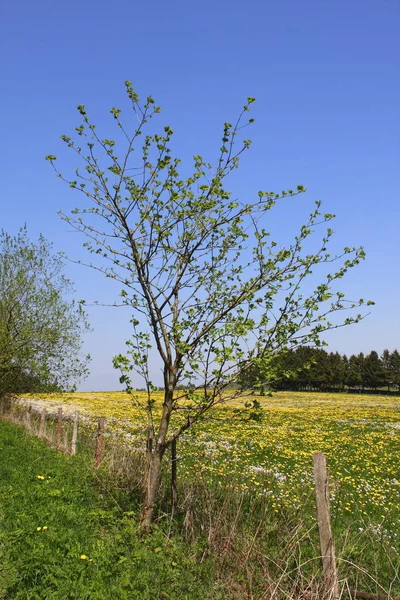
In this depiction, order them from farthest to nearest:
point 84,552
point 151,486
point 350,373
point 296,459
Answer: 1. point 350,373
2. point 296,459
3. point 151,486
4. point 84,552

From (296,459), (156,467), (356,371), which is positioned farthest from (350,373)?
(156,467)

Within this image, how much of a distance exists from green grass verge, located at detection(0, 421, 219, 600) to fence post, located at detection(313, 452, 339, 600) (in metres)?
1.35

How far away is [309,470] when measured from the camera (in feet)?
51.2

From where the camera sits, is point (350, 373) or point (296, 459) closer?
point (296, 459)

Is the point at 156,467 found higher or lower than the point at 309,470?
higher

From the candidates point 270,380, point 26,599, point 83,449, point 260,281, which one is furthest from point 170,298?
point 83,449

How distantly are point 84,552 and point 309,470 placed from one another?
1008 centimetres

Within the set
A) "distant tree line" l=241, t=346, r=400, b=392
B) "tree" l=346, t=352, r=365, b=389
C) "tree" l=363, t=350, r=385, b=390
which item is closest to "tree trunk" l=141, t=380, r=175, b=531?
"distant tree line" l=241, t=346, r=400, b=392

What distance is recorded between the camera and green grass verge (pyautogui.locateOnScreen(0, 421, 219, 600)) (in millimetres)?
6117

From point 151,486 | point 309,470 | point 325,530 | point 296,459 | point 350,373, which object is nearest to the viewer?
point 325,530

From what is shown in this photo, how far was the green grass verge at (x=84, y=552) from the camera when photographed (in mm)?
6117

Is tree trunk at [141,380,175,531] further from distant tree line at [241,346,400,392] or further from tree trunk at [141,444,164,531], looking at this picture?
distant tree line at [241,346,400,392]

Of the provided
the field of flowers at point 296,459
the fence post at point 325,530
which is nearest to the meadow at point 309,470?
the field of flowers at point 296,459

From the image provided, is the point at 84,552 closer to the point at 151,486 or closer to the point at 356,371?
the point at 151,486
